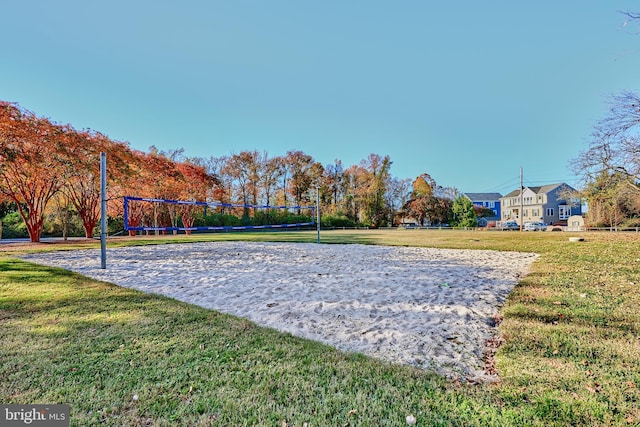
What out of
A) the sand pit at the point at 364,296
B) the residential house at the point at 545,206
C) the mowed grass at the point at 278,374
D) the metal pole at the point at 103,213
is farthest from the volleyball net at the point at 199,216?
the residential house at the point at 545,206

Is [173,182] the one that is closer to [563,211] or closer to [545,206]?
[545,206]

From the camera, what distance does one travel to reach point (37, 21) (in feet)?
29.9

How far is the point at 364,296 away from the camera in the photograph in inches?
166

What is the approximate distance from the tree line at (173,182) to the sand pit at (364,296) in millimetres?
4339

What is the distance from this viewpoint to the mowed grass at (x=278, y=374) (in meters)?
1.61

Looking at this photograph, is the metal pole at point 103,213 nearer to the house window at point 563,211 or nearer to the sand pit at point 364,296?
the sand pit at point 364,296

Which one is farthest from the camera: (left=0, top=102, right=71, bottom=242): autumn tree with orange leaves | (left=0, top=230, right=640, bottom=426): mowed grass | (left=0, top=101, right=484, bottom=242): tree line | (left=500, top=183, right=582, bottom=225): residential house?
(left=500, top=183, right=582, bottom=225): residential house

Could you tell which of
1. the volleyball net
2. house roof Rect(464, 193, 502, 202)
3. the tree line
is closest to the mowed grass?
the tree line

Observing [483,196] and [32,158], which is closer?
[32,158]

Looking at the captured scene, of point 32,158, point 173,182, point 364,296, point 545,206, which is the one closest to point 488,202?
point 545,206

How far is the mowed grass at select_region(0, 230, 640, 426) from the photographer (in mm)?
1614

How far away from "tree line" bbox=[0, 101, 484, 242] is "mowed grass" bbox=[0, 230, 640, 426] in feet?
21.9

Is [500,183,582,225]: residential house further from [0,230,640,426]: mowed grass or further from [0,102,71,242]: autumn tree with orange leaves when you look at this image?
[0,102,71,242]: autumn tree with orange leaves

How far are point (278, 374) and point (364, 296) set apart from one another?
2.34 metres
